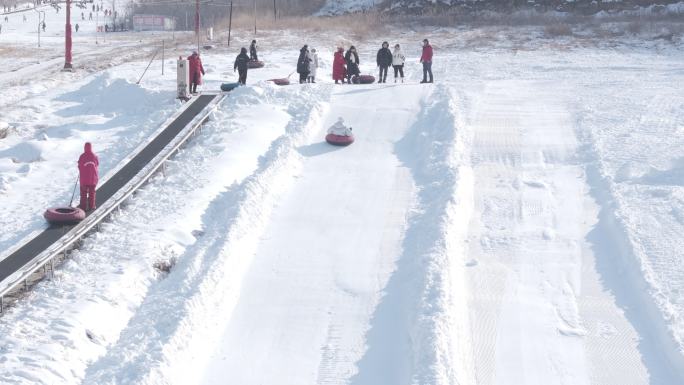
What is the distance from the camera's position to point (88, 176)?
15531 millimetres

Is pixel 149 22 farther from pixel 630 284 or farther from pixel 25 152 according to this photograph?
pixel 630 284

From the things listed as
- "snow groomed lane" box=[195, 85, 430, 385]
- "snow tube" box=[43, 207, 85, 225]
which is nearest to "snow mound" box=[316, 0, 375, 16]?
"snow groomed lane" box=[195, 85, 430, 385]

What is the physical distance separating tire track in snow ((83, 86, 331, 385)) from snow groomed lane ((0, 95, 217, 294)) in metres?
2.01

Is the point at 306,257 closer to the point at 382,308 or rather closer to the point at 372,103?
the point at 382,308

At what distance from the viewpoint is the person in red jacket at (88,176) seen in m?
15.4

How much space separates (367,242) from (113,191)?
5242 millimetres

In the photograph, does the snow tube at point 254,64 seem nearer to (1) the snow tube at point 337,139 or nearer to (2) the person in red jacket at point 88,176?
(1) the snow tube at point 337,139

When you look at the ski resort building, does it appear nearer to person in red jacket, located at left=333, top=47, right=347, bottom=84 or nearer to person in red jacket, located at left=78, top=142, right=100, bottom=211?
person in red jacket, located at left=333, top=47, right=347, bottom=84

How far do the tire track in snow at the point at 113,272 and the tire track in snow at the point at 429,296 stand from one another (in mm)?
3432

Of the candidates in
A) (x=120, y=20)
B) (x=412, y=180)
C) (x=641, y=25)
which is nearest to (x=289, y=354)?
(x=412, y=180)

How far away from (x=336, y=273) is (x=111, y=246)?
12.0ft

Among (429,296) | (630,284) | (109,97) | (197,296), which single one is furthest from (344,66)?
(197,296)

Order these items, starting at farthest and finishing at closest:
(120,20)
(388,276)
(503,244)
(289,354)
→ (120,20), (503,244), (388,276), (289,354)

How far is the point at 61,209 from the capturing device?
15.1m
